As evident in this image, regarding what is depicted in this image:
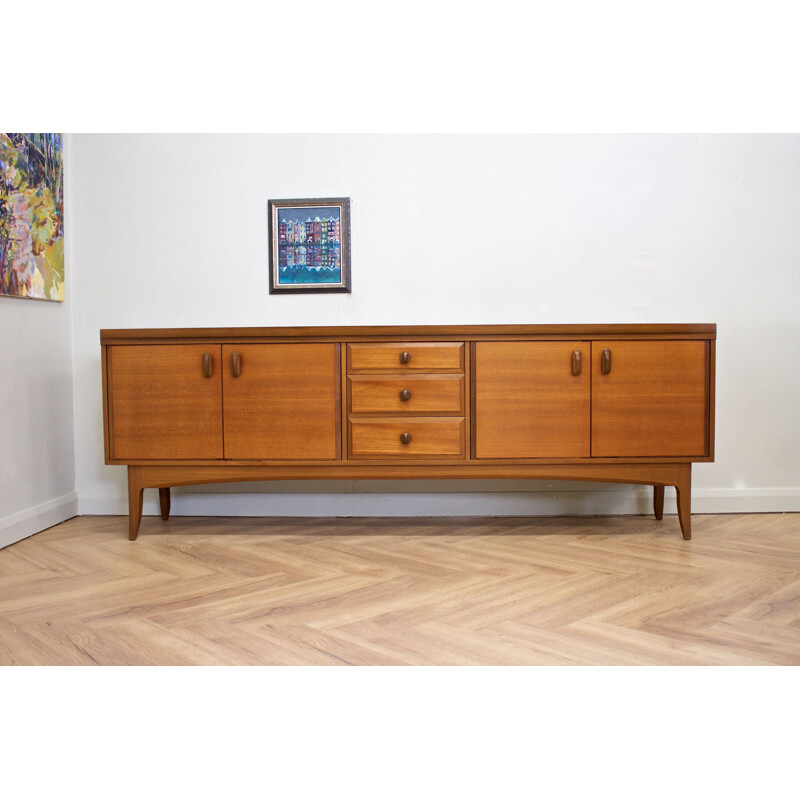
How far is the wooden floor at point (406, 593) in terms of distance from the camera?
170cm

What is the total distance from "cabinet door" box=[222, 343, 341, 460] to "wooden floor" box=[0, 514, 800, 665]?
0.41 meters

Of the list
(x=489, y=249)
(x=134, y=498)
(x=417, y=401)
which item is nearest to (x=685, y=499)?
(x=417, y=401)

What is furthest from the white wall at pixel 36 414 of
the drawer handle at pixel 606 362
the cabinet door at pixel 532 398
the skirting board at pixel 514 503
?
the drawer handle at pixel 606 362

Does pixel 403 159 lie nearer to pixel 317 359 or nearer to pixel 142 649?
pixel 317 359

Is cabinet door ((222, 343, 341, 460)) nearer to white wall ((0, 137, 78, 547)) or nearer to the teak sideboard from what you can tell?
the teak sideboard

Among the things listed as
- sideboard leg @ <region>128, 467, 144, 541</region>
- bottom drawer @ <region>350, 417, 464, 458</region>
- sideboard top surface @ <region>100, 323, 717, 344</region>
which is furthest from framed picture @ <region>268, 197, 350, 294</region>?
sideboard leg @ <region>128, 467, 144, 541</region>

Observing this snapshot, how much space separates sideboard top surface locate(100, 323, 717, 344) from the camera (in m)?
2.70

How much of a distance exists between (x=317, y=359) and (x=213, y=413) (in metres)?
0.47

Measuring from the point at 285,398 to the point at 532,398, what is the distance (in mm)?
970

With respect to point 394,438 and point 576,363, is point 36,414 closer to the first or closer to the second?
point 394,438

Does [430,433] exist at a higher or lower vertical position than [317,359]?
lower

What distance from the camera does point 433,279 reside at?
10.6 ft

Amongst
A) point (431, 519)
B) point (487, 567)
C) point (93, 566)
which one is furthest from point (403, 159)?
point (93, 566)

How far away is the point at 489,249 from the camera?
3.24 metres
